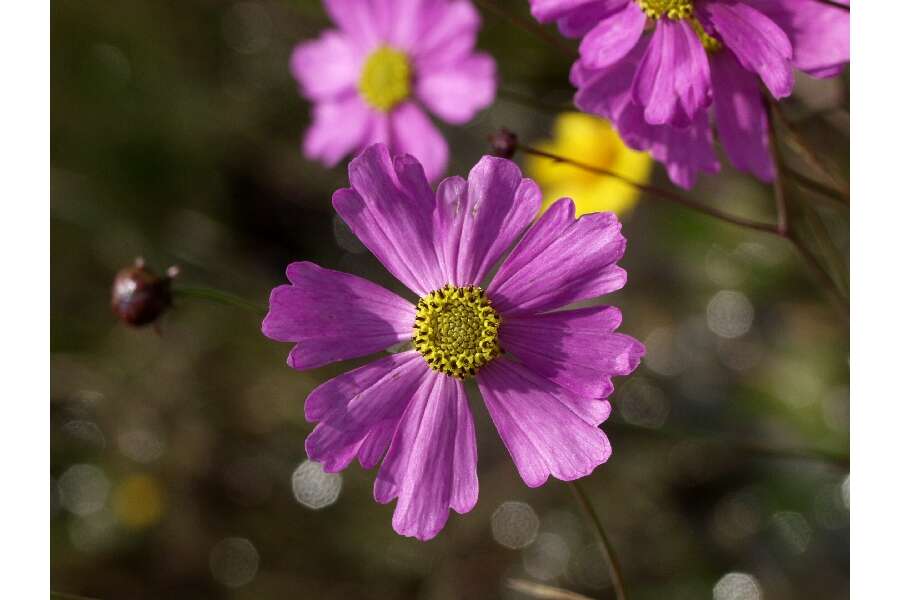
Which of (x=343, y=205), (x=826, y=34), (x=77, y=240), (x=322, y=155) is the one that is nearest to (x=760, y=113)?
→ (x=826, y=34)

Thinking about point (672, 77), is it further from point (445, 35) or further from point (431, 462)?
point (445, 35)

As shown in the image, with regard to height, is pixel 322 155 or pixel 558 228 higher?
pixel 558 228

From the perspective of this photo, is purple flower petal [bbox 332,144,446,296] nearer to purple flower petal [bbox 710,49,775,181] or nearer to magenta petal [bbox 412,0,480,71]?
purple flower petal [bbox 710,49,775,181]

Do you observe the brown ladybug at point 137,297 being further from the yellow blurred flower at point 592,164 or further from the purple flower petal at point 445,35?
the yellow blurred flower at point 592,164

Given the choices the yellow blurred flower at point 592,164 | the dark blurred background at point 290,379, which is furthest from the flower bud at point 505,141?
the dark blurred background at point 290,379

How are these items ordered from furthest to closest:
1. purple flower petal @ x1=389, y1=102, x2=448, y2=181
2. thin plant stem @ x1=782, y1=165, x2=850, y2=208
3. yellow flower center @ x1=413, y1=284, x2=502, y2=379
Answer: purple flower petal @ x1=389, y1=102, x2=448, y2=181, thin plant stem @ x1=782, y1=165, x2=850, y2=208, yellow flower center @ x1=413, y1=284, x2=502, y2=379

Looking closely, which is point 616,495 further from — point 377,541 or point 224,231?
point 224,231

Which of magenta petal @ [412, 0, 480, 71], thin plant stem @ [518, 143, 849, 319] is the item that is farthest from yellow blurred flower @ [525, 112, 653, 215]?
thin plant stem @ [518, 143, 849, 319]
